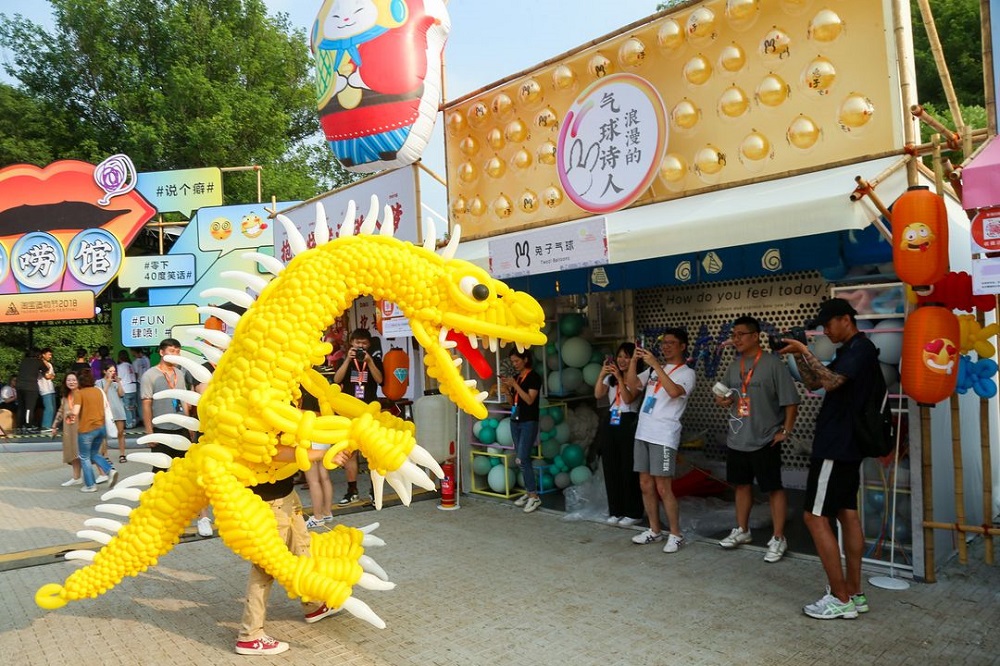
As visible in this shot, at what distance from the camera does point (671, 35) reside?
5.48 meters

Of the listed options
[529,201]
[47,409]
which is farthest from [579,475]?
[47,409]

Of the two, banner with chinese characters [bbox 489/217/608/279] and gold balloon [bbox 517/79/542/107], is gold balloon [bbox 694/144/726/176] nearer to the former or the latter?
banner with chinese characters [bbox 489/217/608/279]

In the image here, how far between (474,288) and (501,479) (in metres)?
4.08

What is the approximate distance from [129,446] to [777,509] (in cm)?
1291

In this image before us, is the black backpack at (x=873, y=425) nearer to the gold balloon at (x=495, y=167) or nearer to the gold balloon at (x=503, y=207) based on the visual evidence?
the gold balloon at (x=503, y=207)

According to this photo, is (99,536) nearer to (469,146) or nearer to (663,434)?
(663,434)

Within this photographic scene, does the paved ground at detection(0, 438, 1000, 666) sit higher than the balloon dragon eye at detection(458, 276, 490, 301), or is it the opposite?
the balloon dragon eye at detection(458, 276, 490, 301)

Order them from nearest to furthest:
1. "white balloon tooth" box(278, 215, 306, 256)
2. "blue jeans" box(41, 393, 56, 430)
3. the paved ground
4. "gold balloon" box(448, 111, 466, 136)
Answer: the paved ground < "white balloon tooth" box(278, 215, 306, 256) < "gold balloon" box(448, 111, 466, 136) < "blue jeans" box(41, 393, 56, 430)

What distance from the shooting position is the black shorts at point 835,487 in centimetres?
390

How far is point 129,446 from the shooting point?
1375 cm

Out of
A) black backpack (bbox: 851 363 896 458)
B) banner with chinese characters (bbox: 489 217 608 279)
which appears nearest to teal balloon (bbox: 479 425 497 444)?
banner with chinese characters (bbox: 489 217 608 279)

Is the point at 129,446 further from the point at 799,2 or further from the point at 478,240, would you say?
the point at 799,2

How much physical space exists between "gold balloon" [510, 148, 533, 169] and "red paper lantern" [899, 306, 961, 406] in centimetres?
377

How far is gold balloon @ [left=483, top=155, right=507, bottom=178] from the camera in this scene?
6992 millimetres
